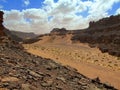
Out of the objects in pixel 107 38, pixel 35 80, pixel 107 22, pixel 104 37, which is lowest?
pixel 107 38

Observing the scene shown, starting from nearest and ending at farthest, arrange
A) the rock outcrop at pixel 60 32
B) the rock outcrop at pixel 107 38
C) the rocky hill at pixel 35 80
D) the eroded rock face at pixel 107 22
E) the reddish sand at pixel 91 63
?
the rocky hill at pixel 35 80 → the reddish sand at pixel 91 63 → the rock outcrop at pixel 107 38 → the eroded rock face at pixel 107 22 → the rock outcrop at pixel 60 32

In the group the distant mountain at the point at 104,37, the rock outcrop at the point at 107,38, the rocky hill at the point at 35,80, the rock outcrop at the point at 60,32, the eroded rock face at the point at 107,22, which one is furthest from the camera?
the rock outcrop at the point at 60,32

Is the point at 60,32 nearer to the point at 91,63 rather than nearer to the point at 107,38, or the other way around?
the point at 107,38

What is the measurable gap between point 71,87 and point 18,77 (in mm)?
3494

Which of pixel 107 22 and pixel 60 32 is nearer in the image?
pixel 107 22

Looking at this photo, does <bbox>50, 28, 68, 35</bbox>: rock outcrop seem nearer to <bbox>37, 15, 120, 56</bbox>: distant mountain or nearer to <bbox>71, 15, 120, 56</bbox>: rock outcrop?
<bbox>37, 15, 120, 56</bbox>: distant mountain

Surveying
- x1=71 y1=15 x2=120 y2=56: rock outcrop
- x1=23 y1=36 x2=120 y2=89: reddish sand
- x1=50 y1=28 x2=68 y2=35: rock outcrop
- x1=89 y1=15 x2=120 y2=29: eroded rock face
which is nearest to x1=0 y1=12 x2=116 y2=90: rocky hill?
x1=23 y1=36 x2=120 y2=89: reddish sand

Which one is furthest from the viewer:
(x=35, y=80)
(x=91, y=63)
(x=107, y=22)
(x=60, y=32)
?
(x=60, y=32)

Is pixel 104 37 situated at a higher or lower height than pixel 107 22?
lower

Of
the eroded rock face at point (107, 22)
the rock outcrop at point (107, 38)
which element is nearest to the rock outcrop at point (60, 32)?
the eroded rock face at point (107, 22)

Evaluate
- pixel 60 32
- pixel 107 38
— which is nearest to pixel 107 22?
pixel 60 32

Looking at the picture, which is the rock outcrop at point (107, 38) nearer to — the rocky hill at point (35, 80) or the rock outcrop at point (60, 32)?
the rock outcrop at point (60, 32)

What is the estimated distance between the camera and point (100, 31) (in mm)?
81750

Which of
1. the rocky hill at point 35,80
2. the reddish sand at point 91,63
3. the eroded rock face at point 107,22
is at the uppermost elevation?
the eroded rock face at point 107,22
